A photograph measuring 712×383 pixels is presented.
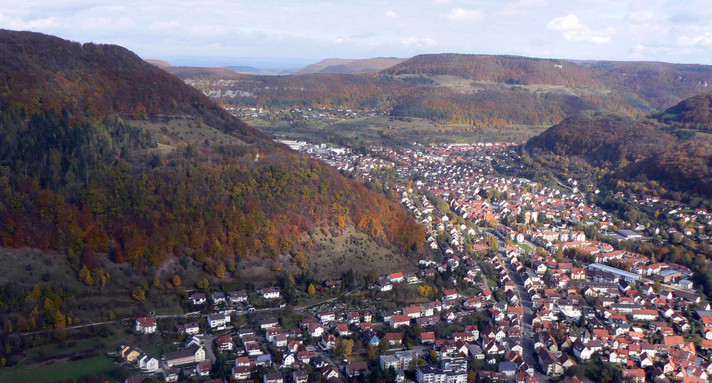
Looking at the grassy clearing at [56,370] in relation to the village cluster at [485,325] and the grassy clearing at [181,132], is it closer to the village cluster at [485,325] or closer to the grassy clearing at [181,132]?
the village cluster at [485,325]

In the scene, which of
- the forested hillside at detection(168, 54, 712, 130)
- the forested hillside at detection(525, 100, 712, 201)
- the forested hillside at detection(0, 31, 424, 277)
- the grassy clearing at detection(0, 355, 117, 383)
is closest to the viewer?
the grassy clearing at detection(0, 355, 117, 383)

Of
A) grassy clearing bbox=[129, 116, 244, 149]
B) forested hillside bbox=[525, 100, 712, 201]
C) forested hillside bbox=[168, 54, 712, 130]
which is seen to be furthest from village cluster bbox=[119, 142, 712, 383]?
forested hillside bbox=[168, 54, 712, 130]

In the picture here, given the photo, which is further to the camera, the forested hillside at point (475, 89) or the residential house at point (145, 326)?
the forested hillside at point (475, 89)

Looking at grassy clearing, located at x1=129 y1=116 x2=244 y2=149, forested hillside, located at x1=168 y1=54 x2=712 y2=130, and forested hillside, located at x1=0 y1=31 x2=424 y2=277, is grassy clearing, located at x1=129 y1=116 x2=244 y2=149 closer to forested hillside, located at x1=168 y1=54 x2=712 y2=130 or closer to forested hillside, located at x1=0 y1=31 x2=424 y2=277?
forested hillside, located at x1=0 y1=31 x2=424 y2=277

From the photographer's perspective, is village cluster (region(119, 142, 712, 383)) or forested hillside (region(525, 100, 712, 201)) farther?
forested hillside (region(525, 100, 712, 201))

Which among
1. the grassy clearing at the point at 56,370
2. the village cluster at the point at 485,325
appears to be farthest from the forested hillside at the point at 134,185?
the grassy clearing at the point at 56,370

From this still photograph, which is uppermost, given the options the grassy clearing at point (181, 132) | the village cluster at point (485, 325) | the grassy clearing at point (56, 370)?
the grassy clearing at point (181, 132)

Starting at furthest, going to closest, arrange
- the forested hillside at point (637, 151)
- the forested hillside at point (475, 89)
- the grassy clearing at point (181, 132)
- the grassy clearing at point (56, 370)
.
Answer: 1. the forested hillside at point (475, 89)
2. the forested hillside at point (637, 151)
3. the grassy clearing at point (181, 132)
4. the grassy clearing at point (56, 370)
